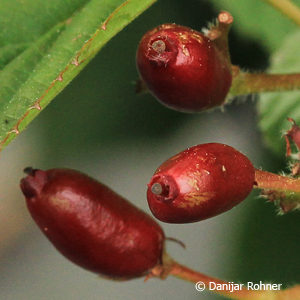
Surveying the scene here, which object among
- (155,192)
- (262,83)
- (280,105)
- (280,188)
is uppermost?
(155,192)

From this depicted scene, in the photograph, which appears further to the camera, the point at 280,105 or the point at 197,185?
the point at 280,105

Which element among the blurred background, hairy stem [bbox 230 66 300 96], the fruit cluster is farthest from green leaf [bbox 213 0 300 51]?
the fruit cluster

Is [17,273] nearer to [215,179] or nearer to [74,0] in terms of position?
[74,0]

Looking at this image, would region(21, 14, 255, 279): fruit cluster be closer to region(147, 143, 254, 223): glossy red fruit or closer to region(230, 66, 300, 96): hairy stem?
region(147, 143, 254, 223): glossy red fruit

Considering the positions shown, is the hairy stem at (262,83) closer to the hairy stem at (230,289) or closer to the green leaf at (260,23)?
the hairy stem at (230,289)

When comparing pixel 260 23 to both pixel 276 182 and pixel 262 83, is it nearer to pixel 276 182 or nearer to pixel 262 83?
pixel 262 83

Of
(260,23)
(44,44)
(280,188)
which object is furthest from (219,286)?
(260,23)
